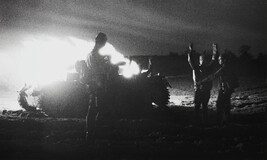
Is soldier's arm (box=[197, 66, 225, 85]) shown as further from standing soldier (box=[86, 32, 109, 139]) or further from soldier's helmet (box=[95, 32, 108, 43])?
soldier's helmet (box=[95, 32, 108, 43])

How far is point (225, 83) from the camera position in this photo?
959 cm

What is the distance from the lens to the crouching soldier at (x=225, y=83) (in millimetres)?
9523

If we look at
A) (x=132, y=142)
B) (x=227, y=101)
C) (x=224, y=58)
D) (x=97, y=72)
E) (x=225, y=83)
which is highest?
Result: (x=224, y=58)

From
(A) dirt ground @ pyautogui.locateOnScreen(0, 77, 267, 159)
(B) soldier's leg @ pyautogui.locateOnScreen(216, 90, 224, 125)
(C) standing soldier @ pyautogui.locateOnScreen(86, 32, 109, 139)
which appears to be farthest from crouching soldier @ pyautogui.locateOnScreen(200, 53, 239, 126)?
(C) standing soldier @ pyautogui.locateOnScreen(86, 32, 109, 139)

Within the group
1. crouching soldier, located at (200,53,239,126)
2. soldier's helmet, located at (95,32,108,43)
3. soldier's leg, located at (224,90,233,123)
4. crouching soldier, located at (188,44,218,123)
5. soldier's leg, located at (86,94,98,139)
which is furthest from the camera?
crouching soldier, located at (188,44,218,123)

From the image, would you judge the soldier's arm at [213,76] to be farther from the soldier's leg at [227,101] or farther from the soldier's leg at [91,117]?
the soldier's leg at [91,117]

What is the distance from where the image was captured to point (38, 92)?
43.7 ft

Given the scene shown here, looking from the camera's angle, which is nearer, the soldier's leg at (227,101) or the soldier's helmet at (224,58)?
the soldier's helmet at (224,58)

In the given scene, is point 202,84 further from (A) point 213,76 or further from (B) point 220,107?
(B) point 220,107

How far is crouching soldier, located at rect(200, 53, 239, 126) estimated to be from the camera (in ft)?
31.2

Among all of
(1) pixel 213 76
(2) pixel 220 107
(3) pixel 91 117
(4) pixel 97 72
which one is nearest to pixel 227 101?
(2) pixel 220 107

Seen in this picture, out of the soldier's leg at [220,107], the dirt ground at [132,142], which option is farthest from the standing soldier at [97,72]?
the soldier's leg at [220,107]

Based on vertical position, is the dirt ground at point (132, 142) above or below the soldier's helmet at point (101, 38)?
below

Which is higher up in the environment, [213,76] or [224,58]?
[224,58]
